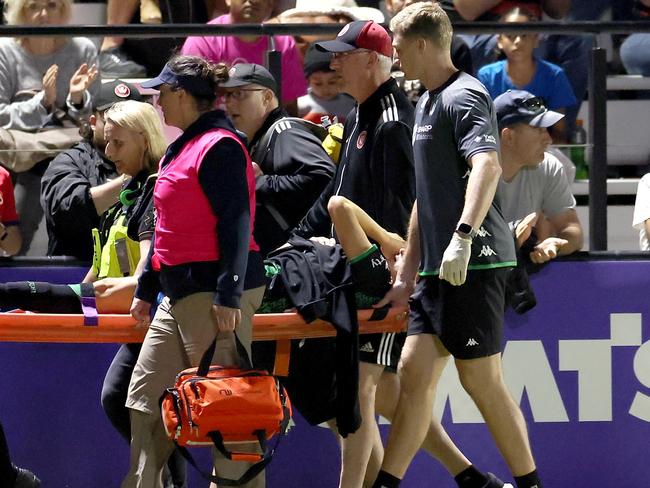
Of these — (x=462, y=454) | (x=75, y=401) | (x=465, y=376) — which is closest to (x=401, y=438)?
(x=465, y=376)

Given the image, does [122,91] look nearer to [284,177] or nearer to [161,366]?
[284,177]

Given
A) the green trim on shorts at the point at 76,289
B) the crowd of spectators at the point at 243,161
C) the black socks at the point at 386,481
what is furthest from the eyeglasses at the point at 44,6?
the black socks at the point at 386,481

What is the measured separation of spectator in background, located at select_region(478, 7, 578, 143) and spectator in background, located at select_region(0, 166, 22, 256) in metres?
2.23

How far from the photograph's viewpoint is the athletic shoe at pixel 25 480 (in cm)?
571

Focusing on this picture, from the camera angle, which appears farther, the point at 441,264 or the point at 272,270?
the point at 272,270

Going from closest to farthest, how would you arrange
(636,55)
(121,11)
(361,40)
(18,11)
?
(361,40)
(636,55)
(18,11)
(121,11)

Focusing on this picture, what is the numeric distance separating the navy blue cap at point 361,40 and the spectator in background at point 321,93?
0.66 m

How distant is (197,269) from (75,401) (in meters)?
1.60

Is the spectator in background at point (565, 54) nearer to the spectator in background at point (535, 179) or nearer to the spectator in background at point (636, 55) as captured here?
the spectator in background at point (535, 179)

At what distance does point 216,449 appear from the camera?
498cm

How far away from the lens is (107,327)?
5.43 meters

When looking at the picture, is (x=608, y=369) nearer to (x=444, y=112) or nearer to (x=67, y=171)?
(x=444, y=112)

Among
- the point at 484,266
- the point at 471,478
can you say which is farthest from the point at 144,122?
the point at 471,478

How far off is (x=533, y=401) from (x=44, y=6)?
318cm
